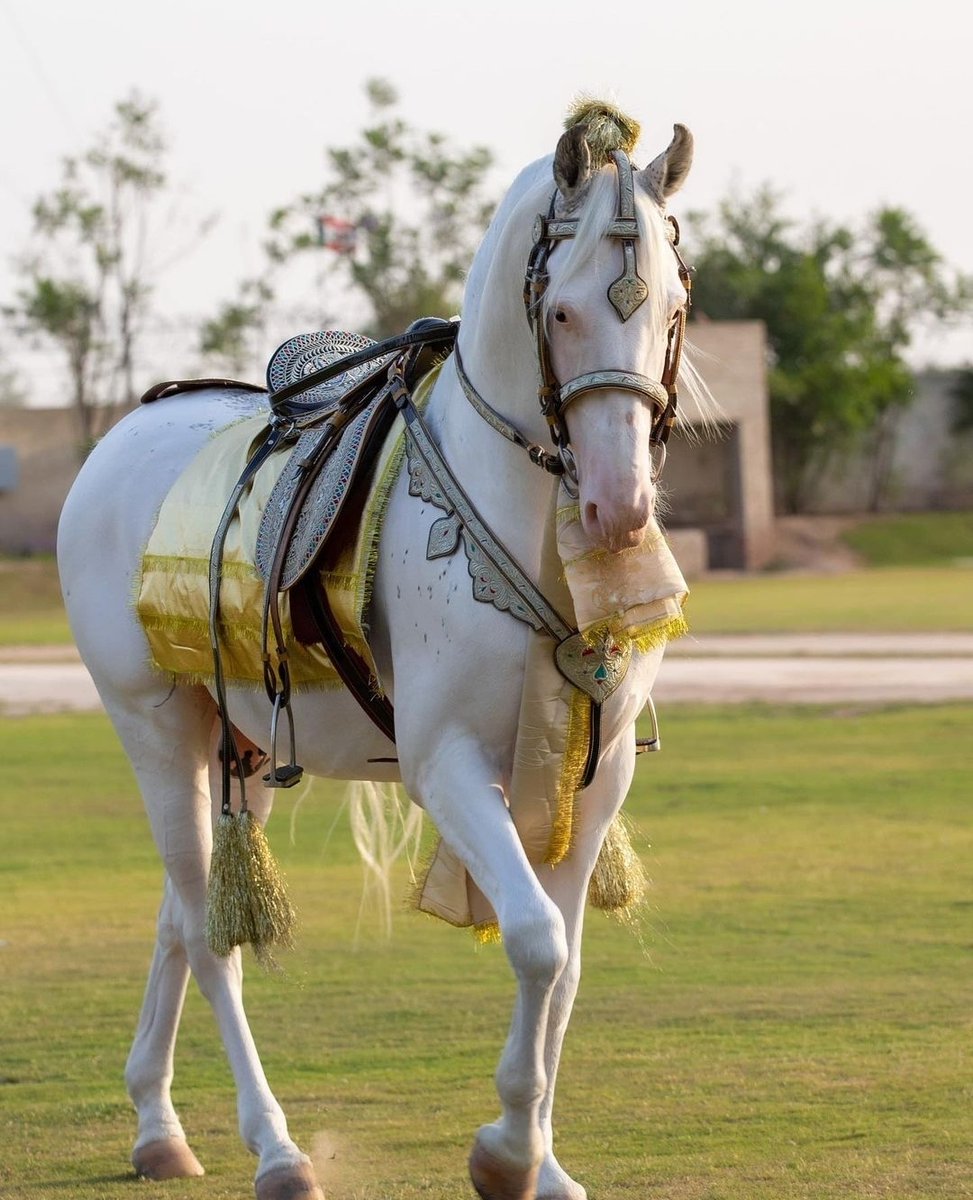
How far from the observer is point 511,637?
4.04 metres

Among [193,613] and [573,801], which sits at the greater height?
[193,613]


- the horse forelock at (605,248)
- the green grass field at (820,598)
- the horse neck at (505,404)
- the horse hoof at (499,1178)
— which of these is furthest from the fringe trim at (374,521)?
the green grass field at (820,598)

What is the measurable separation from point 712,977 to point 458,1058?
135cm

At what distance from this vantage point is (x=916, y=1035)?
6.00 m

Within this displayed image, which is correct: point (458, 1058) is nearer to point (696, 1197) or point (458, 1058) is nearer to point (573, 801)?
point (696, 1197)

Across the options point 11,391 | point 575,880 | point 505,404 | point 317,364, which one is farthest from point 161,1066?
point 11,391

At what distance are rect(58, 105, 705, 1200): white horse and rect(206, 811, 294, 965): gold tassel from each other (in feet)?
0.83

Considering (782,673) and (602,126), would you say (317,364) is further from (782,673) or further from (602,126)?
(782,673)

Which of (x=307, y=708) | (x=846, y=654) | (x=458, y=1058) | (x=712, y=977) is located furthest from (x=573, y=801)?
(x=846, y=654)

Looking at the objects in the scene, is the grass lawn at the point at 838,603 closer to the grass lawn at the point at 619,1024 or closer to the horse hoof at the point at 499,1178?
the grass lawn at the point at 619,1024

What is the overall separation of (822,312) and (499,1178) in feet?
193

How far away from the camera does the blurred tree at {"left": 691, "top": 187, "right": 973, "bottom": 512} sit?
5716 cm

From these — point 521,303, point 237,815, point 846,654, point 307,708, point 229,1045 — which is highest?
point 521,303

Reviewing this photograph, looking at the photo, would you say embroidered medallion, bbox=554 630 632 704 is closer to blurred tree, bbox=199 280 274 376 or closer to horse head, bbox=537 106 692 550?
horse head, bbox=537 106 692 550
